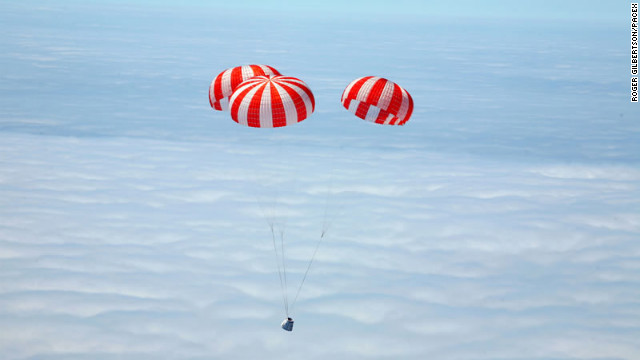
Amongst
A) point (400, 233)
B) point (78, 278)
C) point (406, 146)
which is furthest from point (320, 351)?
point (406, 146)

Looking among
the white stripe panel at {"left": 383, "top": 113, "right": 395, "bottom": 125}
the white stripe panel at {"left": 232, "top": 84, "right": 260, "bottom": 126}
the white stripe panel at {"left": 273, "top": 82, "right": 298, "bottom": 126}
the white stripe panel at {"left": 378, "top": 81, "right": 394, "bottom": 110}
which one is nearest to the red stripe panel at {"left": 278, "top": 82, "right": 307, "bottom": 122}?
the white stripe panel at {"left": 273, "top": 82, "right": 298, "bottom": 126}

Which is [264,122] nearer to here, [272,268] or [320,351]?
[320,351]

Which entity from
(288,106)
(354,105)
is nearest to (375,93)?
(354,105)

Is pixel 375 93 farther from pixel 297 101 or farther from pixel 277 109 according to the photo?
pixel 277 109

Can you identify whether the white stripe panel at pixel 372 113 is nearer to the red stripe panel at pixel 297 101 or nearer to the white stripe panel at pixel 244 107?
the red stripe panel at pixel 297 101

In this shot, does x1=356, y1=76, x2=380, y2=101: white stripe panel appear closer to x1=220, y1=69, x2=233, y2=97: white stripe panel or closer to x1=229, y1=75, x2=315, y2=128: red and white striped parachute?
x1=229, y1=75, x2=315, y2=128: red and white striped parachute

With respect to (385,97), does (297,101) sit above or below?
below
